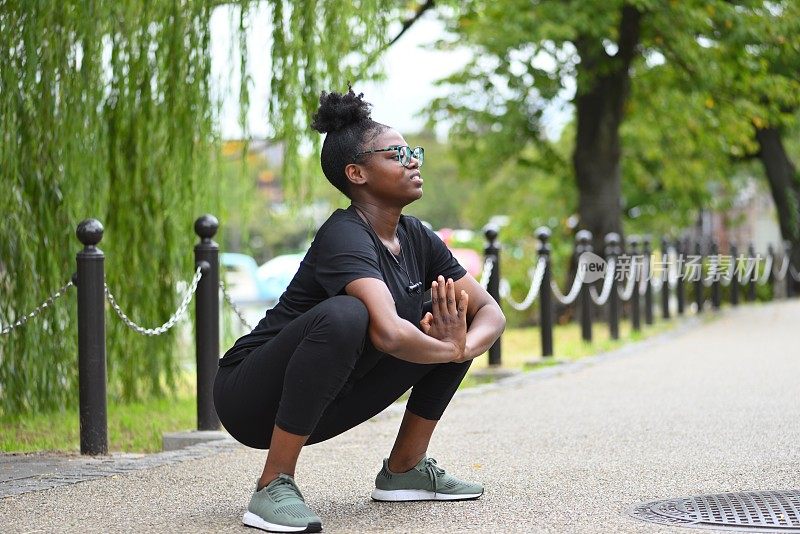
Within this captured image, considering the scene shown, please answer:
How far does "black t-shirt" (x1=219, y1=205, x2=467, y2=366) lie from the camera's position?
13.8 feet

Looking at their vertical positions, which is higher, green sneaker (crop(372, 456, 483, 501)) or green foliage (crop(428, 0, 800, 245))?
green foliage (crop(428, 0, 800, 245))

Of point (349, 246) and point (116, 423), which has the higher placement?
point (349, 246)

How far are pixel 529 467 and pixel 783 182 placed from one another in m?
26.2

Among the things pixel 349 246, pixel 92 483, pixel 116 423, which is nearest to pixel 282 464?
pixel 349 246

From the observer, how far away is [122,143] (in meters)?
8.59

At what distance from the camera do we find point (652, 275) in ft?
59.9

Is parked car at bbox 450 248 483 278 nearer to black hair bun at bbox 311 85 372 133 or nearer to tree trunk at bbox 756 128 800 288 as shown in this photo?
tree trunk at bbox 756 128 800 288

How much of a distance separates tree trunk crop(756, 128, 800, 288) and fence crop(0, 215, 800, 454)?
7.13 meters

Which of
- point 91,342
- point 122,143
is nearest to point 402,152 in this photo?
point 91,342

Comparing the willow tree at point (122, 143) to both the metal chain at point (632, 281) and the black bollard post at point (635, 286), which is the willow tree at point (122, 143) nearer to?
the black bollard post at point (635, 286)

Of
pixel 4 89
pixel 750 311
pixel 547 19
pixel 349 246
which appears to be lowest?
pixel 750 311

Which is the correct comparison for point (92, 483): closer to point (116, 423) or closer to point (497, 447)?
point (497, 447)

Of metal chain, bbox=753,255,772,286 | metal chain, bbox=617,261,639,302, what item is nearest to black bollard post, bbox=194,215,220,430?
metal chain, bbox=617,261,639,302

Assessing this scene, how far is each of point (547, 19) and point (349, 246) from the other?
14521 mm
